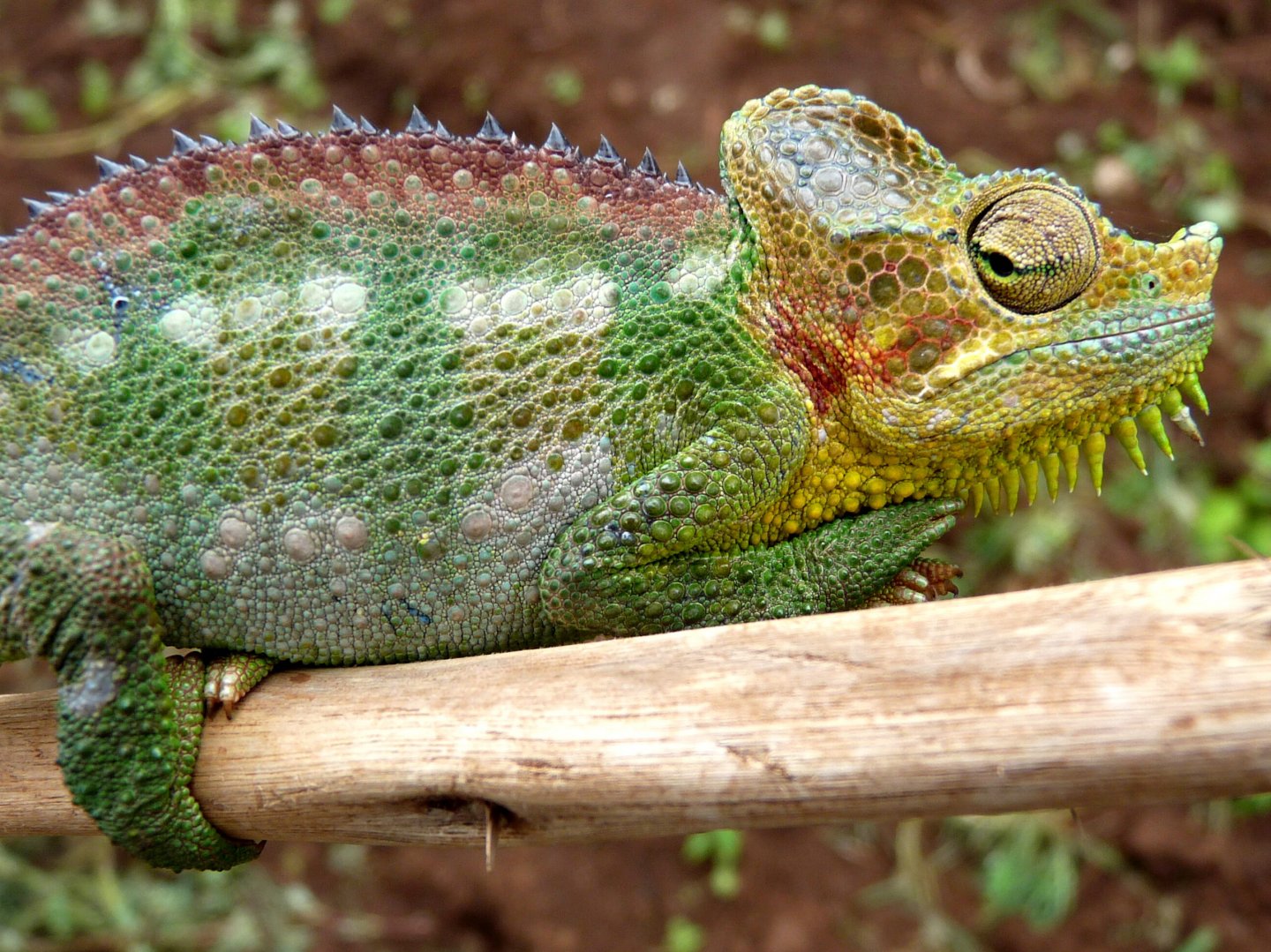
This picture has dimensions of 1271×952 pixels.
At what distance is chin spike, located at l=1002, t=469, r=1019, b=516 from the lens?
1.83 m

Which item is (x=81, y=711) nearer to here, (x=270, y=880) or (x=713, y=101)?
(x=270, y=880)

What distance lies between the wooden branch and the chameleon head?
0.44 metres

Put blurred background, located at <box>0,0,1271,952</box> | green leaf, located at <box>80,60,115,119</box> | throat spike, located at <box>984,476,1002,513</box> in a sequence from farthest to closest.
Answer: green leaf, located at <box>80,60,115,119</box> → blurred background, located at <box>0,0,1271,952</box> → throat spike, located at <box>984,476,1002,513</box>

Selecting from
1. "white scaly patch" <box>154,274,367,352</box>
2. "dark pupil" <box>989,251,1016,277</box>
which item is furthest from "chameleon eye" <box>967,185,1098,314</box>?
"white scaly patch" <box>154,274,367,352</box>

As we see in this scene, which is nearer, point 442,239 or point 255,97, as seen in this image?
point 442,239

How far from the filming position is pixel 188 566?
1749 mm

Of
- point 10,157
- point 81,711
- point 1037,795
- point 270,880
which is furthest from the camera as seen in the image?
point 10,157

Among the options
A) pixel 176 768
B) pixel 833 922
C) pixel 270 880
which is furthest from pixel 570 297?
pixel 270 880

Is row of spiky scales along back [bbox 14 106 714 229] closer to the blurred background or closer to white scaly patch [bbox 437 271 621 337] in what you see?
white scaly patch [bbox 437 271 621 337]

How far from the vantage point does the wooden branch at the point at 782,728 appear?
47.8 inches

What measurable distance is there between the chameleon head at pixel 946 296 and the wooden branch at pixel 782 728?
1.46 feet

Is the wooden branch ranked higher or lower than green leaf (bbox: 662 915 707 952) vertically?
higher

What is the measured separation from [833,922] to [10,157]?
4.74m

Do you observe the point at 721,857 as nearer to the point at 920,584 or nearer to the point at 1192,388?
the point at 920,584
